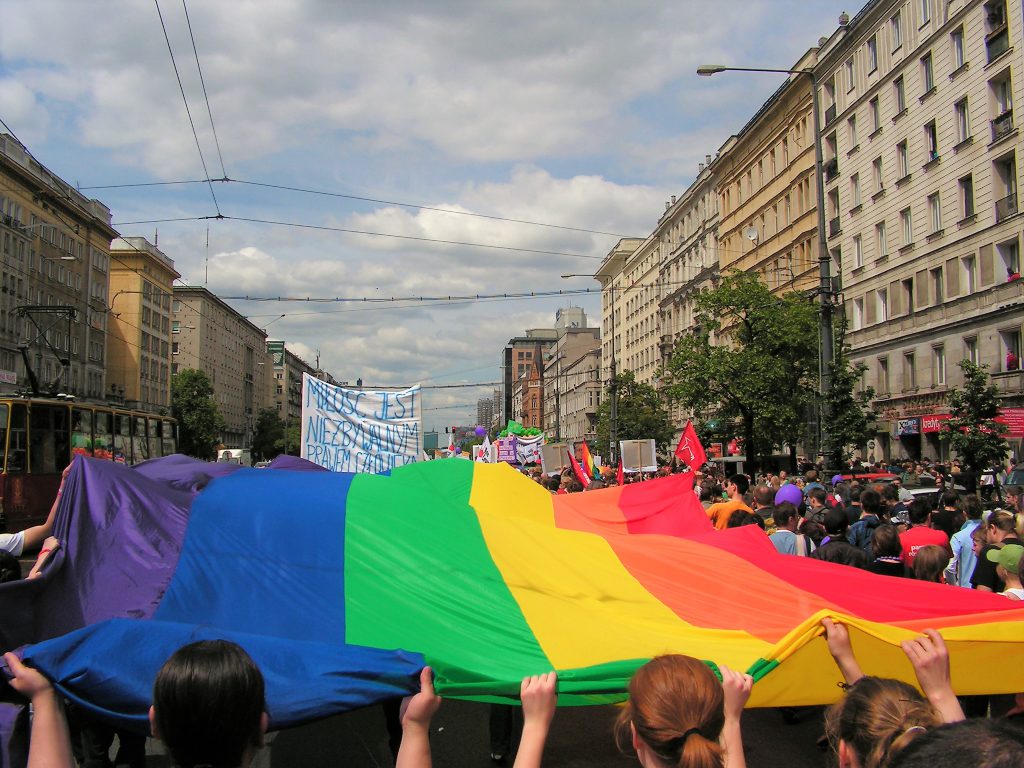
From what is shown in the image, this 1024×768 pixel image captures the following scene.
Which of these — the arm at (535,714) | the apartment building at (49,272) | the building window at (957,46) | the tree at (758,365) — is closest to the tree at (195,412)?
the apartment building at (49,272)

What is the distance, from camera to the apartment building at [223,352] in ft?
367

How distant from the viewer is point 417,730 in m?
2.90

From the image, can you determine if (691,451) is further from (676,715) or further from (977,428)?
(676,715)

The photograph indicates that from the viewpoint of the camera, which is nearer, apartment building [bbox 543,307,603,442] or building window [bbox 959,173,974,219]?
building window [bbox 959,173,974,219]

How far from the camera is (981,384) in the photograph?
21344mm

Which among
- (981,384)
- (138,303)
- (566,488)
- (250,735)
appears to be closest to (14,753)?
(250,735)

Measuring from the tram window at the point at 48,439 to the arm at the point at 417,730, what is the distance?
709 inches

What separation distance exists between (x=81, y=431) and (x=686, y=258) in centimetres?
5566

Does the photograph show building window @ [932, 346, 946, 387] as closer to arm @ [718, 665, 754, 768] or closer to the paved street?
the paved street

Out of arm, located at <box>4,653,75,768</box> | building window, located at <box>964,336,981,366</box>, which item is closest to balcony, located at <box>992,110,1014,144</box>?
building window, located at <box>964,336,981,366</box>

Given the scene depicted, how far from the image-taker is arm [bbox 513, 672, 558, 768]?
266 cm

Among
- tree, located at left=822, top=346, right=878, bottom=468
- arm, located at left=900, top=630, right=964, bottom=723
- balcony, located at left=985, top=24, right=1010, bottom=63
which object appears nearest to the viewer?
arm, located at left=900, top=630, right=964, bottom=723

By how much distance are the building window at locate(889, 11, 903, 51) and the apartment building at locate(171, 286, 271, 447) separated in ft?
250

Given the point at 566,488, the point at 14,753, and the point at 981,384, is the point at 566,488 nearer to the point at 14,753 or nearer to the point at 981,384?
the point at 981,384
